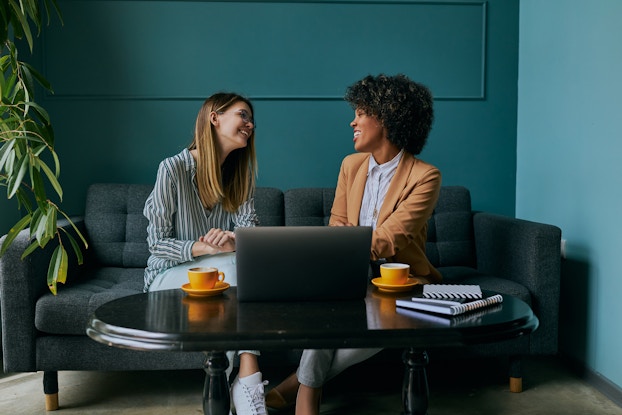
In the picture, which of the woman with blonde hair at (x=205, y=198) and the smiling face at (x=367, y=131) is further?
the smiling face at (x=367, y=131)

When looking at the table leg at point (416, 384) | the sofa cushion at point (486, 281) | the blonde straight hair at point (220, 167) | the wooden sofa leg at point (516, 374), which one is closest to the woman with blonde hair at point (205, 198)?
the blonde straight hair at point (220, 167)

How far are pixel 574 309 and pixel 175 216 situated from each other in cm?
166

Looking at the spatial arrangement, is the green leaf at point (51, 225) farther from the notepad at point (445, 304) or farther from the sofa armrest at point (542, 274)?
the sofa armrest at point (542, 274)

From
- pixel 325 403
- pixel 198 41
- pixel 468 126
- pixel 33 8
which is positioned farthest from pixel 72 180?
pixel 468 126

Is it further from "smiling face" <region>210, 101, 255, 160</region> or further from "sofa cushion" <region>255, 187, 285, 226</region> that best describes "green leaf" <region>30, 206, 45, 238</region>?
"sofa cushion" <region>255, 187, 285, 226</region>

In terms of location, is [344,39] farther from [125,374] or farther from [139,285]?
[125,374]

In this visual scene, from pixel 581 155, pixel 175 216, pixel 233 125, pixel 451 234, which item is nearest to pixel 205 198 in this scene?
pixel 175 216

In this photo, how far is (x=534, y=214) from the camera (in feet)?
10.1

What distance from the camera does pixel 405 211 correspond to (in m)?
2.10

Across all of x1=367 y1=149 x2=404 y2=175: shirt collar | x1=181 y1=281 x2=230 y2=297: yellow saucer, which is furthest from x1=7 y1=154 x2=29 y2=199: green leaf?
x1=367 y1=149 x2=404 y2=175: shirt collar

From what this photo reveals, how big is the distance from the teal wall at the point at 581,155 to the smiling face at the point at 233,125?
1327 mm

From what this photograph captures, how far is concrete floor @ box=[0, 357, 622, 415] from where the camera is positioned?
2260 millimetres

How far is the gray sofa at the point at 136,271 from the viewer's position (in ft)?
7.09

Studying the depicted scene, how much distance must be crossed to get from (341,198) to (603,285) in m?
1.04
